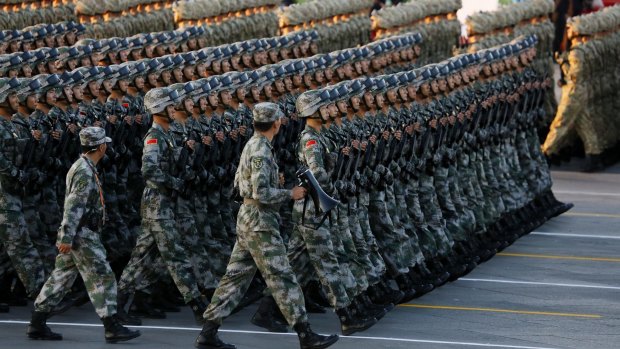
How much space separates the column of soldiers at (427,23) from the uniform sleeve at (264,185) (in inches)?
530

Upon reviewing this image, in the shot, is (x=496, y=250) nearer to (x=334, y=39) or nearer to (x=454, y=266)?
(x=454, y=266)

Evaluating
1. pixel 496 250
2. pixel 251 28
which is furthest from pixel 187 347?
pixel 251 28

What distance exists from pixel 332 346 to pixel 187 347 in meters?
1.16

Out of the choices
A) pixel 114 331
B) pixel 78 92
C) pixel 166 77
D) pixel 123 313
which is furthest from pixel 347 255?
pixel 166 77

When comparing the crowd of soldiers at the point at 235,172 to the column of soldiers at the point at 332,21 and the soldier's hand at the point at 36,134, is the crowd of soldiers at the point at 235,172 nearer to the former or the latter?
the soldier's hand at the point at 36,134

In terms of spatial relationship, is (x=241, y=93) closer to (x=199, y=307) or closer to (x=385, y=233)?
(x=385, y=233)

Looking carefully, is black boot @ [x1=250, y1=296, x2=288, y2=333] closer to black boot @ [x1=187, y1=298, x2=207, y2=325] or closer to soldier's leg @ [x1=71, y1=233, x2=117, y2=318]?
black boot @ [x1=187, y1=298, x2=207, y2=325]

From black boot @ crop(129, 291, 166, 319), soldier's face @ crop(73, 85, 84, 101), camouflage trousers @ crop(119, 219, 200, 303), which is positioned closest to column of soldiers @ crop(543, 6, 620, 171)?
soldier's face @ crop(73, 85, 84, 101)

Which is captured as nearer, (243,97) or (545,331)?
(545,331)

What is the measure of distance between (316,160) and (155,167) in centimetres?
132

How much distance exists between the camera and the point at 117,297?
1619 centimetres

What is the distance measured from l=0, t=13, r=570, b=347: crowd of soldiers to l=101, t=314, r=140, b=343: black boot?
0.36 m

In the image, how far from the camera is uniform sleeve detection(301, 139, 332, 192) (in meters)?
15.9

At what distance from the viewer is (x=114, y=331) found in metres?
15.2
